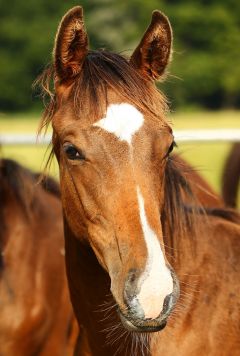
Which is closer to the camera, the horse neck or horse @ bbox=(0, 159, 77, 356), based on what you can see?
the horse neck

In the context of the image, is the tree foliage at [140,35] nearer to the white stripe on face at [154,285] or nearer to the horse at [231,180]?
the horse at [231,180]

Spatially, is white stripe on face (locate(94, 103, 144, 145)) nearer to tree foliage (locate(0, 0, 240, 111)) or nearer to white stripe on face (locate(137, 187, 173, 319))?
white stripe on face (locate(137, 187, 173, 319))

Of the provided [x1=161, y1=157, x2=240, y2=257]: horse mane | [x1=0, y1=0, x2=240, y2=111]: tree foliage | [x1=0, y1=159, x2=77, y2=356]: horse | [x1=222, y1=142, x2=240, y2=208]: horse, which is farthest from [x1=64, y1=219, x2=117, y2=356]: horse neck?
[x1=0, y1=0, x2=240, y2=111]: tree foliage

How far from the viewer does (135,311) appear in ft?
7.27

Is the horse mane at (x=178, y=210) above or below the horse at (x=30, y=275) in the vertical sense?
above

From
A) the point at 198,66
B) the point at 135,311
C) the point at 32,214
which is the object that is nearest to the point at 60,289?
the point at 32,214

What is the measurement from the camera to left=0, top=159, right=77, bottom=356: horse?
411cm

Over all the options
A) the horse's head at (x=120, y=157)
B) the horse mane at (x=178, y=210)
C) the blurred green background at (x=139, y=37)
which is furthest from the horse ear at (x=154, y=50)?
the blurred green background at (x=139, y=37)

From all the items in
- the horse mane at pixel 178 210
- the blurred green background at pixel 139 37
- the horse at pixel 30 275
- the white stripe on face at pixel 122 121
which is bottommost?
the blurred green background at pixel 139 37

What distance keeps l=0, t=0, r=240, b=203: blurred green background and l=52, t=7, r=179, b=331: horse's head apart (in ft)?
111

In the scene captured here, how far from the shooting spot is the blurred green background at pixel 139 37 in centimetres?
3797

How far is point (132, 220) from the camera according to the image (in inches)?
93.0

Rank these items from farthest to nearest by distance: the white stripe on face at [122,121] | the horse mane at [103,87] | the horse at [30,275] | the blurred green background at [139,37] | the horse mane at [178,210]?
the blurred green background at [139,37]
the horse at [30,275]
the horse mane at [178,210]
the horse mane at [103,87]
the white stripe on face at [122,121]

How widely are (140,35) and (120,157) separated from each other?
37.3 m
